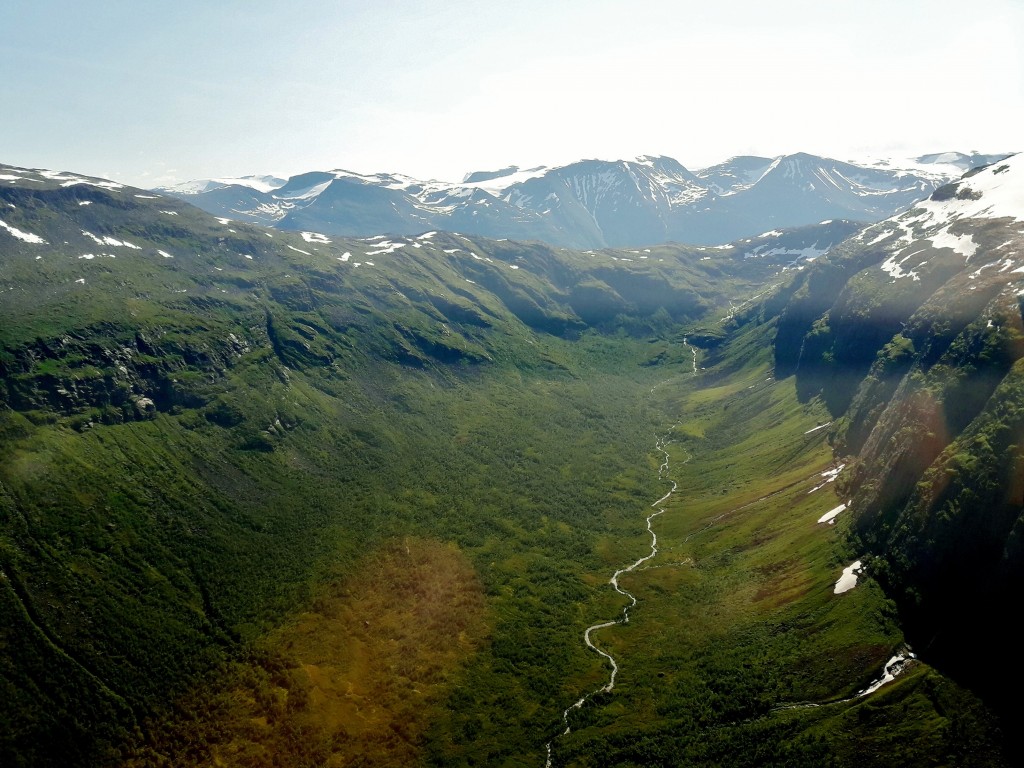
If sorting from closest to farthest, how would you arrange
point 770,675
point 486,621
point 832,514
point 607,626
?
point 770,675 < point 607,626 < point 832,514 < point 486,621

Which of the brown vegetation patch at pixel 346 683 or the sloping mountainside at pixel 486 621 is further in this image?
the brown vegetation patch at pixel 346 683

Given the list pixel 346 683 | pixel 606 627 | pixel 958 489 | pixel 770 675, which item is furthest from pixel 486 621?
pixel 958 489

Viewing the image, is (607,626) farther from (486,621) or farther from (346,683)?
(346,683)

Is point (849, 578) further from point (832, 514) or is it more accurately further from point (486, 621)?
point (486, 621)

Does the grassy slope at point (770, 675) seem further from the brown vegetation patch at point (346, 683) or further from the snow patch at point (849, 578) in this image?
the brown vegetation patch at point (346, 683)

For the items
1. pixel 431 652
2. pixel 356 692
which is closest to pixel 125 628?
pixel 356 692

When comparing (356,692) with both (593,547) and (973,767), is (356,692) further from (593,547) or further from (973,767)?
(973,767)

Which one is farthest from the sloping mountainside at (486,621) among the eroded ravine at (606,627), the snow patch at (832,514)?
the snow patch at (832,514)

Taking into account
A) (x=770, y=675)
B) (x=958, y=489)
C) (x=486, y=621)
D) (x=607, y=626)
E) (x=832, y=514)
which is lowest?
(x=486, y=621)

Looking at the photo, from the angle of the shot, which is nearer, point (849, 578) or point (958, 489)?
point (958, 489)

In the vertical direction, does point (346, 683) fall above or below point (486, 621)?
below

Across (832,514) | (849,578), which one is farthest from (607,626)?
(832,514)

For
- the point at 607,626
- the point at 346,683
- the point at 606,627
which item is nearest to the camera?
the point at 346,683
